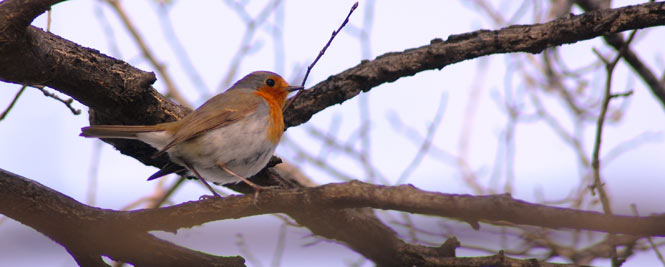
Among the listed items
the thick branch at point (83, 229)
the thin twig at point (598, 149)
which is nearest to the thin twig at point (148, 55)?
the thick branch at point (83, 229)

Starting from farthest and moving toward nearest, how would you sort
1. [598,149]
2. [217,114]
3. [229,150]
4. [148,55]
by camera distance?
[148,55] < [217,114] < [229,150] < [598,149]

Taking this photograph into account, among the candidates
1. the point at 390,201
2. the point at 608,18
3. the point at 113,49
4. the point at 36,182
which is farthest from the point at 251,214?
the point at 113,49

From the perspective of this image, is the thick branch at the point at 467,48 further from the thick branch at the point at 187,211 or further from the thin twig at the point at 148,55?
the thin twig at the point at 148,55

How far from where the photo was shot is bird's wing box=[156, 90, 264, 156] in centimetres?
463

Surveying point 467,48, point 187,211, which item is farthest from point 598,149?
point 187,211

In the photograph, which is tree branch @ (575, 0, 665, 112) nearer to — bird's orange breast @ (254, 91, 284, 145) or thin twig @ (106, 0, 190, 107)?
bird's orange breast @ (254, 91, 284, 145)

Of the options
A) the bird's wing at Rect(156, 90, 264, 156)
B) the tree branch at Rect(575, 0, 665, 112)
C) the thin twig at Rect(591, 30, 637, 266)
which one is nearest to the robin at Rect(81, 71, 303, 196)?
the bird's wing at Rect(156, 90, 264, 156)

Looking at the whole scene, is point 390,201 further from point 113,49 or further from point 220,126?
point 113,49

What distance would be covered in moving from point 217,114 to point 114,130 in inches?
34.9

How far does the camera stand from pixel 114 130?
168 inches

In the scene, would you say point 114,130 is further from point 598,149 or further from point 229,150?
point 598,149

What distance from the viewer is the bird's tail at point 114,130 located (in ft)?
13.6

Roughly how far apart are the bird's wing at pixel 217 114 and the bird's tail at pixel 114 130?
0.19 m

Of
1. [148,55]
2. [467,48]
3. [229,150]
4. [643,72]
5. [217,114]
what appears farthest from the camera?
[148,55]
